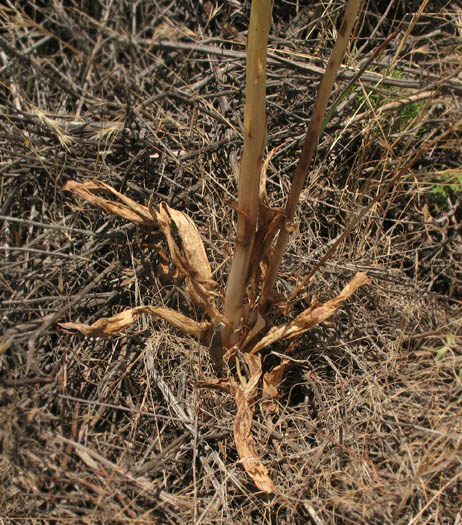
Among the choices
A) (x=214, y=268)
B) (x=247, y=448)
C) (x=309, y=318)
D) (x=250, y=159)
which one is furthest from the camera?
(x=214, y=268)

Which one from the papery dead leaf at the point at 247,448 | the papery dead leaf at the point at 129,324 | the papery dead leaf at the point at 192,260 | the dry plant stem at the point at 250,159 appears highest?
the dry plant stem at the point at 250,159

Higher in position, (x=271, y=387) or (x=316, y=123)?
(x=316, y=123)

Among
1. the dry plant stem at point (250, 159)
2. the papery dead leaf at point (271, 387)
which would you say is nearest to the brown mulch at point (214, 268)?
the papery dead leaf at point (271, 387)

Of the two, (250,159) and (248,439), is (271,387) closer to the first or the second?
(248,439)

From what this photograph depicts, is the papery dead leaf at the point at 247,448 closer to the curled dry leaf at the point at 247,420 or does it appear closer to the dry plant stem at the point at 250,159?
the curled dry leaf at the point at 247,420

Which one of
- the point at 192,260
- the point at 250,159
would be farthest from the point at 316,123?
the point at 192,260

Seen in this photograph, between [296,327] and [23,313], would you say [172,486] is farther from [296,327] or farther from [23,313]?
[23,313]
